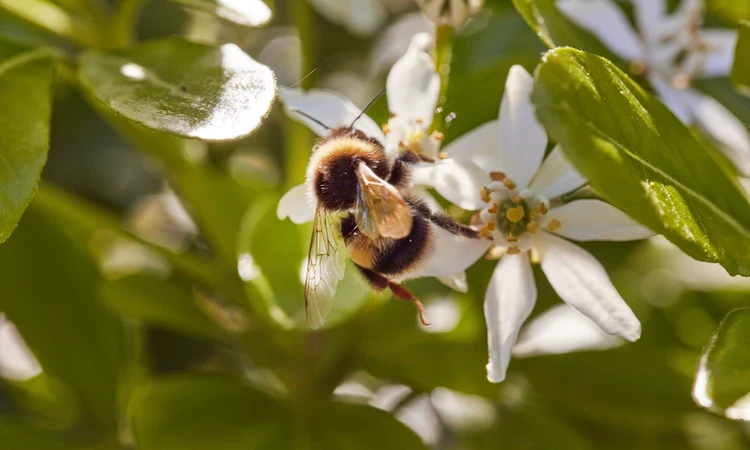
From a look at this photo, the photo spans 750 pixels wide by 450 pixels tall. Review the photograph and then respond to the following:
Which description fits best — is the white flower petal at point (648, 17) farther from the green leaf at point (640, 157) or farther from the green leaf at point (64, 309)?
the green leaf at point (64, 309)

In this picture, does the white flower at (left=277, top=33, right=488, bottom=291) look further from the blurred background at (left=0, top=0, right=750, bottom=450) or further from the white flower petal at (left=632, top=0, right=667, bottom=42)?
the white flower petal at (left=632, top=0, right=667, bottom=42)

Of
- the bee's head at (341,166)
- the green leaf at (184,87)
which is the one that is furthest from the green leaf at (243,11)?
the bee's head at (341,166)

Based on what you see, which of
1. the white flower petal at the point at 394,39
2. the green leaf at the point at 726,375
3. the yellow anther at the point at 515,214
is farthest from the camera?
the white flower petal at the point at 394,39

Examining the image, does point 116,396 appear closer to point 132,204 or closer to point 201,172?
point 201,172

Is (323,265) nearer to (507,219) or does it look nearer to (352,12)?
(507,219)

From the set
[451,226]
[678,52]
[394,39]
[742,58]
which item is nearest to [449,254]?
[451,226]
